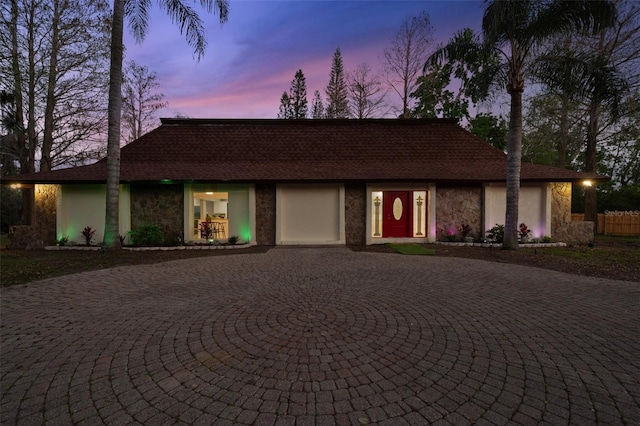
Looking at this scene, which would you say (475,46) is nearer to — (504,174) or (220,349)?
(504,174)

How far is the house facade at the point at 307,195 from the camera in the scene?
11586 millimetres

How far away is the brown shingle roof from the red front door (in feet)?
3.76

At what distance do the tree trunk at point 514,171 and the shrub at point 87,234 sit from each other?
56.3 feet

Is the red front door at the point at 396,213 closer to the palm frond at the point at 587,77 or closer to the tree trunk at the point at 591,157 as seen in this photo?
the palm frond at the point at 587,77

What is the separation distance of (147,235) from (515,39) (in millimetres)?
15824

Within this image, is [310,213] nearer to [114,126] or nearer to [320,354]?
[114,126]

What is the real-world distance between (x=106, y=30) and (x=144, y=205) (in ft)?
34.3

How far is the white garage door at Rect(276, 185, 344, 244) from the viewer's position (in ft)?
40.1

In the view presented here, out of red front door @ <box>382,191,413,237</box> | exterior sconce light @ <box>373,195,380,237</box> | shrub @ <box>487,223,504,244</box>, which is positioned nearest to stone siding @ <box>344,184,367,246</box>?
exterior sconce light @ <box>373,195,380,237</box>

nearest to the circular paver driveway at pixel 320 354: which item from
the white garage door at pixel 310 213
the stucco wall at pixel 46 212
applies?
the white garage door at pixel 310 213

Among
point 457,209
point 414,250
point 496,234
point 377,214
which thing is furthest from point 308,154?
point 496,234

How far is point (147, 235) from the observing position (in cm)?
1091

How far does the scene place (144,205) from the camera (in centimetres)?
1184

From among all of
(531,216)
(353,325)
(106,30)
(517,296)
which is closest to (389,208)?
(531,216)
